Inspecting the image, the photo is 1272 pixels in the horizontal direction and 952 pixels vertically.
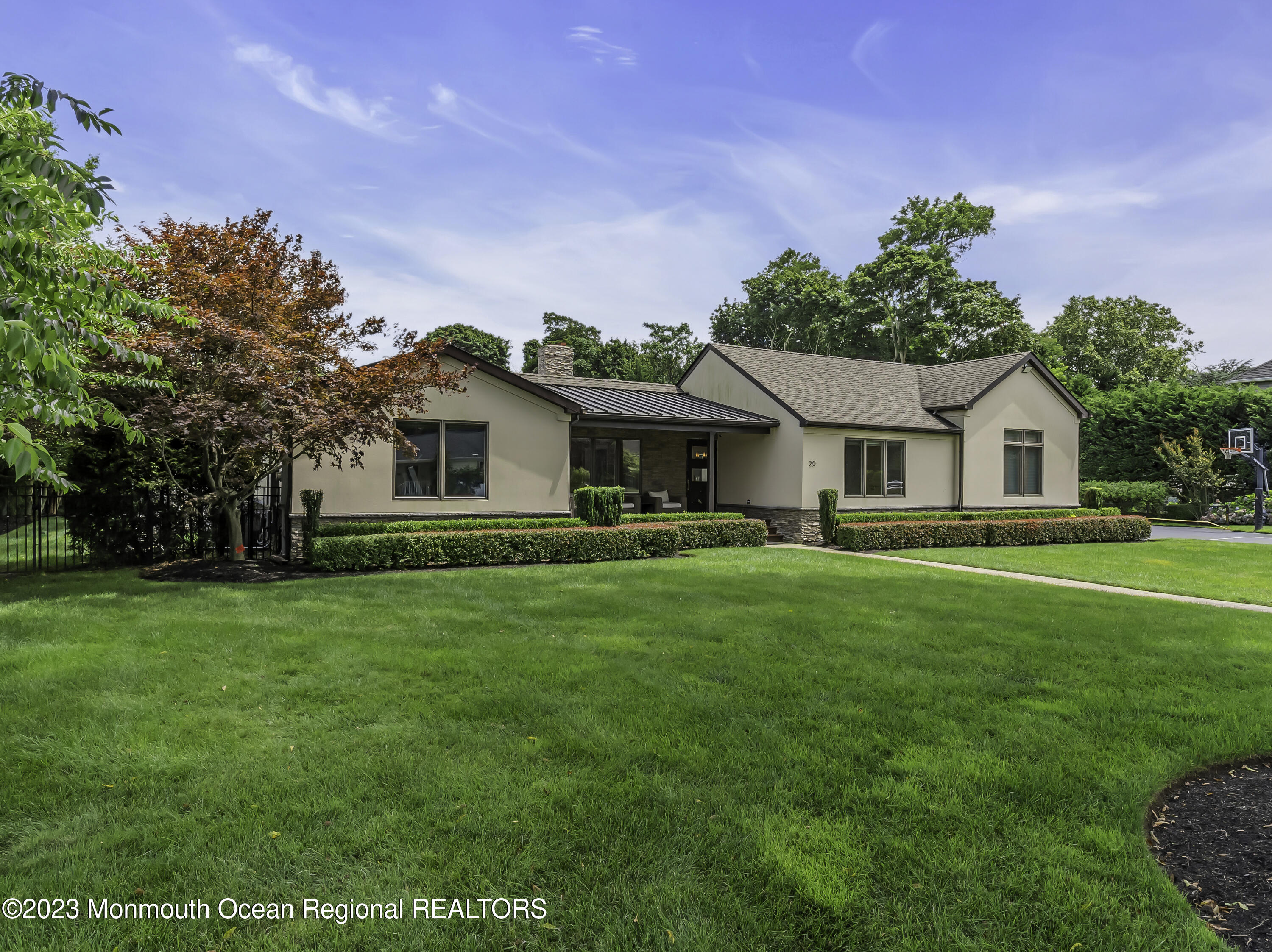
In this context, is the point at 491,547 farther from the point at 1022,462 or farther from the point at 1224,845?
the point at 1022,462

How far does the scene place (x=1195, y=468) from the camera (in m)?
25.0

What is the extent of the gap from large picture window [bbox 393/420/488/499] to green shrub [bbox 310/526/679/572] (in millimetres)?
2420

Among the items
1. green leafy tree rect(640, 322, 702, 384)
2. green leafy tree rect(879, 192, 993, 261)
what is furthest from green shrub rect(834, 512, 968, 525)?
green leafy tree rect(640, 322, 702, 384)

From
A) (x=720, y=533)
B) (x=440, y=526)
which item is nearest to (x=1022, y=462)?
(x=720, y=533)

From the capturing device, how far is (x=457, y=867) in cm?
292

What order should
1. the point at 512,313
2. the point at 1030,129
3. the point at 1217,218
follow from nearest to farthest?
the point at 1030,129 < the point at 1217,218 < the point at 512,313

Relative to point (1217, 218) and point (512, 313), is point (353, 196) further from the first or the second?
point (512, 313)

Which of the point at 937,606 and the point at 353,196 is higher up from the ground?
the point at 353,196

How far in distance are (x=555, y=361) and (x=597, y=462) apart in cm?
404

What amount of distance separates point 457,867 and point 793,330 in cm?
4901

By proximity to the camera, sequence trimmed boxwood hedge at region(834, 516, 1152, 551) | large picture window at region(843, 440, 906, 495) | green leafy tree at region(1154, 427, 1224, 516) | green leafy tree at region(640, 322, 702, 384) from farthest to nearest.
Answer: green leafy tree at region(640, 322, 702, 384) → green leafy tree at region(1154, 427, 1224, 516) → large picture window at region(843, 440, 906, 495) → trimmed boxwood hedge at region(834, 516, 1152, 551)

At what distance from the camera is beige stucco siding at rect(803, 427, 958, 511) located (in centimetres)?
1858

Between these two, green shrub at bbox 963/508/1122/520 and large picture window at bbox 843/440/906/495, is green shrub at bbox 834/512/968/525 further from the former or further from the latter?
large picture window at bbox 843/440/906/495

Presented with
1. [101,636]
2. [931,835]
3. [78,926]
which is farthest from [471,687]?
[101,636]
